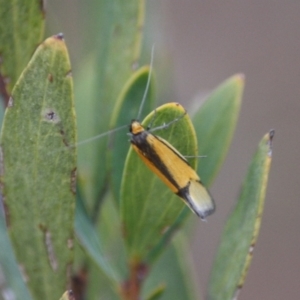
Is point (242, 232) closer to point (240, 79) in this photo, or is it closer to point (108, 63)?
point (240, 79)

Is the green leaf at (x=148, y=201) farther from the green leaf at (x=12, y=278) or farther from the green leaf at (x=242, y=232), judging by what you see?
the green leaf at (x=12, y=278)

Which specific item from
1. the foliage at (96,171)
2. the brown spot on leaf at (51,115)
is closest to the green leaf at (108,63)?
the foliage at (96,171)

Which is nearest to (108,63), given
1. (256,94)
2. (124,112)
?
(124,112)

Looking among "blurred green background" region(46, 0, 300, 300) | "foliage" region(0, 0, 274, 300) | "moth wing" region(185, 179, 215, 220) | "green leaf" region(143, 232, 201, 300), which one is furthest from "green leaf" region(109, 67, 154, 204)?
"blurred green background" region(46, 0, 300, 300)

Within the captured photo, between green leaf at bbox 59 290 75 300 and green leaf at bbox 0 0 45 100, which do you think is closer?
green leaf at bbox 59 290 75 300

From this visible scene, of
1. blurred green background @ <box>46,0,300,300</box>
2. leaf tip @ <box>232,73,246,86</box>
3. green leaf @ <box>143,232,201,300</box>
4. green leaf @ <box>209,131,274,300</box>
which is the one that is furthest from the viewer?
blurred green background @ <box>46,0,300,300</box>

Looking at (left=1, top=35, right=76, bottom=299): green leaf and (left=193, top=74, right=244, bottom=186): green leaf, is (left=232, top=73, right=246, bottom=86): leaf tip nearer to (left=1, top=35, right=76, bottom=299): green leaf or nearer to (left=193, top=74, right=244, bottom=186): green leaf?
(left=193, top=74, right=244, bottom=186): green leaf

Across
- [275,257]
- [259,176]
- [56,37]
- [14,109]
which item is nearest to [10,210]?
[14,109]
